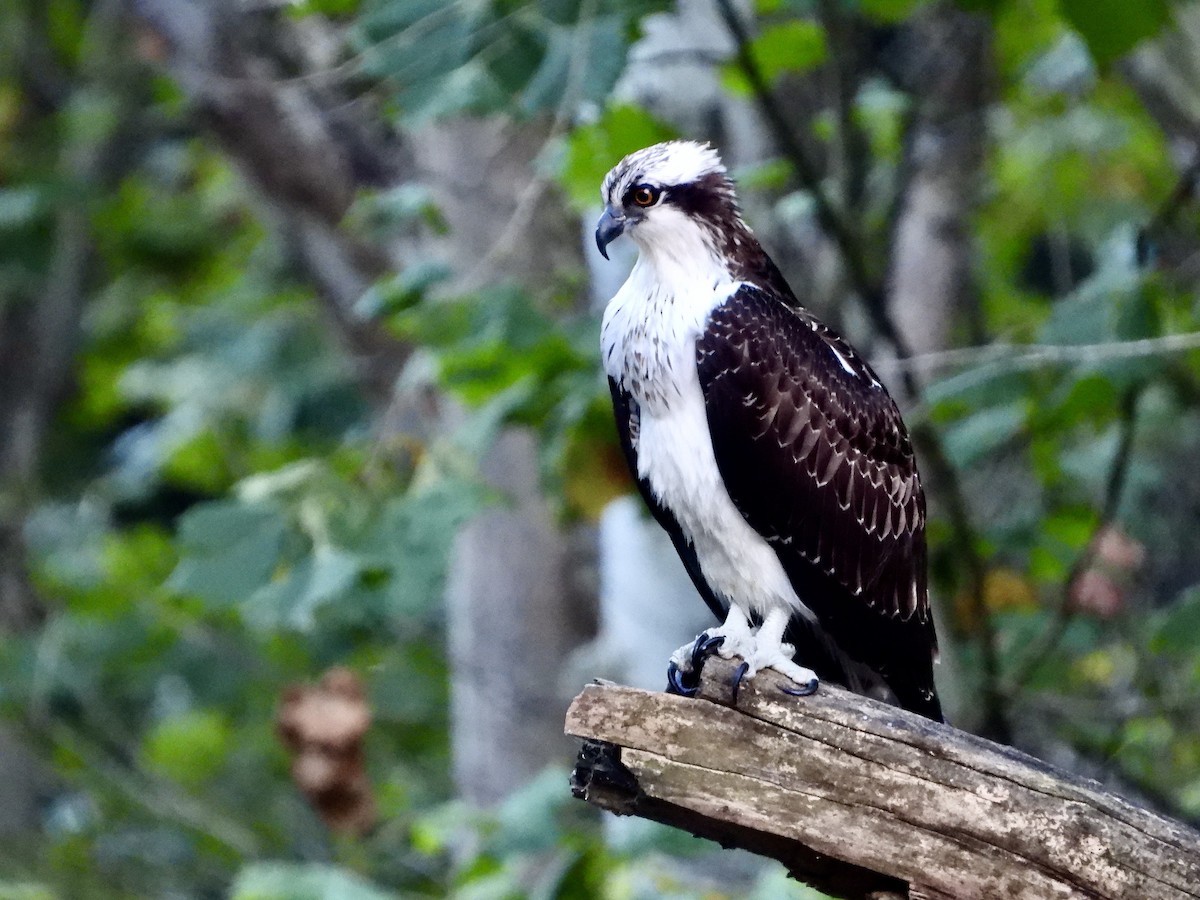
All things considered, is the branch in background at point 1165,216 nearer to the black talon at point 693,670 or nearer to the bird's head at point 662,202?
the bird's head at point 662,202

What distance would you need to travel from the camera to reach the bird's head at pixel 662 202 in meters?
3.66

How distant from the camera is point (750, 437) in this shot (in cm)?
357

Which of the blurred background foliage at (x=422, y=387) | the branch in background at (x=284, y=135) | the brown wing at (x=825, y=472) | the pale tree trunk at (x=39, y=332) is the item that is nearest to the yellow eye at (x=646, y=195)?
the brown wing at (x=825, y=472)

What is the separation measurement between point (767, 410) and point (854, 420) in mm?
299

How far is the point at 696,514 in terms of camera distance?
3660mm

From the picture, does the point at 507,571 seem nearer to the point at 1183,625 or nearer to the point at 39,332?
the point at 1183,625

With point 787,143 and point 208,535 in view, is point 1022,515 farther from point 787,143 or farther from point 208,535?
point 208,535

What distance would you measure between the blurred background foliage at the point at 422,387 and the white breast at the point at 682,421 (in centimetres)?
74

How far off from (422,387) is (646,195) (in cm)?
310

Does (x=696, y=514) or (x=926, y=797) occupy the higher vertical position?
(x=696, y=514)

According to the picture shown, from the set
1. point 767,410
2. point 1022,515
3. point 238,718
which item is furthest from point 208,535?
point 238,718

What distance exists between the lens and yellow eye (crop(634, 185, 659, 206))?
12.0ft

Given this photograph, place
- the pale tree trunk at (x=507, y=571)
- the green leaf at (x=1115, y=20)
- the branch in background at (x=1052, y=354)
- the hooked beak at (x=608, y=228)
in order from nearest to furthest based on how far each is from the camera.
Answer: the green leaf at (x=1115, y=20), the hooked beak at (x=608, y=228), the branch in background at (x=1052, y=354), the pale tree trunk at (x=507, y=571)

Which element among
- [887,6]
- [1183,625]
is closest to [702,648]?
[1183,625]
